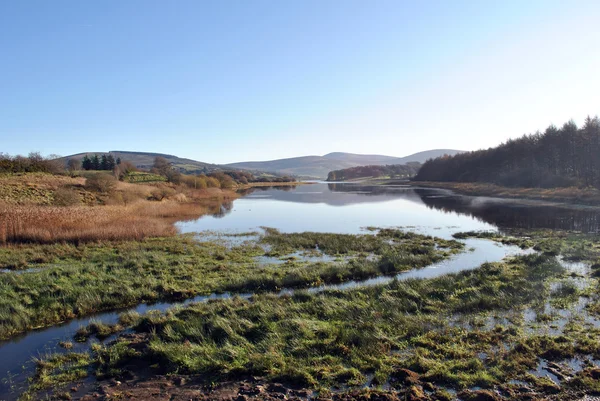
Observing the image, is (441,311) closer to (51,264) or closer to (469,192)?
(51,264)

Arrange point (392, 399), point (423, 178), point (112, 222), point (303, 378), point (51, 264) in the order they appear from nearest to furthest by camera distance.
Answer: point (392, 399) < point (303, 378) < point (51, 264) < point (112, 222) < point (423, 178)

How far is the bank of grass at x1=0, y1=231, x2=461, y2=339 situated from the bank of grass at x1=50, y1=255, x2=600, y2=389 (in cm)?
214

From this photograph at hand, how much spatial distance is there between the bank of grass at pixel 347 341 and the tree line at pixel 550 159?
4894 centimetres

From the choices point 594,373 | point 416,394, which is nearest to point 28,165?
point 416,394

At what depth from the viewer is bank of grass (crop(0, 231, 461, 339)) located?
10.1 m

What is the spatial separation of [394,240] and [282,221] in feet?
42.6

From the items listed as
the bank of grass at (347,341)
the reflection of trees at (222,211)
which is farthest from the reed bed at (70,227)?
the bank of grass at (347,341)

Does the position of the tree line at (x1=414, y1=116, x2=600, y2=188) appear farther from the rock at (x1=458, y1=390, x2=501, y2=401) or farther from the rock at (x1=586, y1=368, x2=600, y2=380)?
the rock at (x1=458, y1=390, x2=501, y2=401)

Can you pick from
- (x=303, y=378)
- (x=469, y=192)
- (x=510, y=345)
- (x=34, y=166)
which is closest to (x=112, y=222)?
(x=303, y=378)

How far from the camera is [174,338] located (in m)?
7.69

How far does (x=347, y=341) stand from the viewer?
24.1ft

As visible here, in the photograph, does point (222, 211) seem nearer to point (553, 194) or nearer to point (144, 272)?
point (144, 272)

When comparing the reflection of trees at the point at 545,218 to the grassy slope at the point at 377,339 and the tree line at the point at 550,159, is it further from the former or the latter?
the grassy slope at the point at 377,339

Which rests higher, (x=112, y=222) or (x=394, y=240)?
(x=112, y=222)
